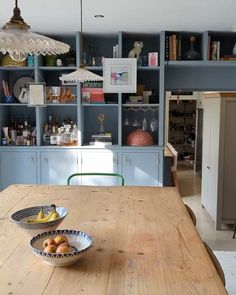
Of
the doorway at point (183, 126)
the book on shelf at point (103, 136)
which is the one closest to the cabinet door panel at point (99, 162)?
the book on shelf at point (103, 136)

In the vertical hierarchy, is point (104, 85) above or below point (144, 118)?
above

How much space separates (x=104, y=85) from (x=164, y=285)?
3.36 metres

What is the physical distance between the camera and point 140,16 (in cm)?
Answer: 354

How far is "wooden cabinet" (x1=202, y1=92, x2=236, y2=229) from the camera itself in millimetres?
4062

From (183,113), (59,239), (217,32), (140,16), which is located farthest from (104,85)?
(183,113)

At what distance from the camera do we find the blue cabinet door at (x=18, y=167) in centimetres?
450

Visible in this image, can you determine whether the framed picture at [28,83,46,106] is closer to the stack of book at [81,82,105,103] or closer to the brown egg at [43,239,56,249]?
the stack of book at [81,82,105,103]

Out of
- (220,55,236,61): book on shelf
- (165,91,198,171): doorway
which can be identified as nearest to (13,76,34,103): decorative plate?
(220,55,236,61): book on shelf

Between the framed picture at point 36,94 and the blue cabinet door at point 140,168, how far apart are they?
1.24m

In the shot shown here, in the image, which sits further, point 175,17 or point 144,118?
point 144,118

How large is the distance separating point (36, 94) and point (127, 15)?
157 cm

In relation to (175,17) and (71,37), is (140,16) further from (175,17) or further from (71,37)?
(71,37)

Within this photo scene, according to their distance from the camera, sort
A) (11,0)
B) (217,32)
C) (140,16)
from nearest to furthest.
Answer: (11,0) < (140,16) < (217,32)

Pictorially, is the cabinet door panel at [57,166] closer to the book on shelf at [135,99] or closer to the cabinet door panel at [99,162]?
the cabinet door panel at [99,162]
